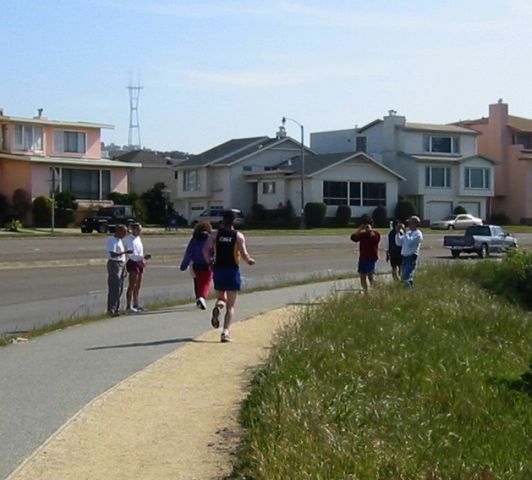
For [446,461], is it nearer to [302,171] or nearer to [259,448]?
[259,448]

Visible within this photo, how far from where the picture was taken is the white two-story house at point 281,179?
79.6 metres

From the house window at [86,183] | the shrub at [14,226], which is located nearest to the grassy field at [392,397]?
Result: the shrub at [14,226]

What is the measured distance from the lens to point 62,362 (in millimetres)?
13852

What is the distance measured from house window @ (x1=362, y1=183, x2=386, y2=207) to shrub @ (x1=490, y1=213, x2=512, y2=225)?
1305cm

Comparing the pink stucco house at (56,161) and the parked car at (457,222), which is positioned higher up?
the pink stucco house at (56,161)

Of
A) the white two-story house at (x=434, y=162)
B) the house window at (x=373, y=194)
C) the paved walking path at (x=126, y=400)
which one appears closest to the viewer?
the paved walking path at (x=126, y=400)

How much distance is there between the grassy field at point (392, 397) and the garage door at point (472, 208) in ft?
230

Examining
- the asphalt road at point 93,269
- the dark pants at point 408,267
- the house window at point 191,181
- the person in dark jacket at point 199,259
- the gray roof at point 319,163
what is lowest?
the asphalt road at point 93,269

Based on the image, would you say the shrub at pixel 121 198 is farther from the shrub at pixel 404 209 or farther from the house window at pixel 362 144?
the house window at pixel 362 144

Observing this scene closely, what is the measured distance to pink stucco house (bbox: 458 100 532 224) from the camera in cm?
9269

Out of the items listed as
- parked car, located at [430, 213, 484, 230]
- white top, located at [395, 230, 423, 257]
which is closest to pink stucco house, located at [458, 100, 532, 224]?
parked car, located at [430, 213, 484, 230]

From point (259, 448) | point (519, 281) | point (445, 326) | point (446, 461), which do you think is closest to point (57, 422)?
point (259, 448)

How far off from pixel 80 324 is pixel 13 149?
55920mm

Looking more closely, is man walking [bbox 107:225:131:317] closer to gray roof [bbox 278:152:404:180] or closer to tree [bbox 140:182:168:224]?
gray roof [bbox 278:152:404:180]
